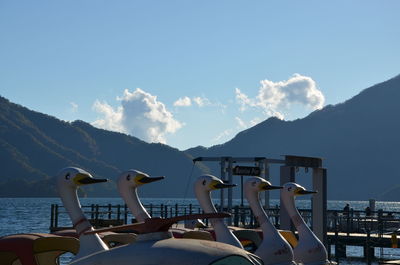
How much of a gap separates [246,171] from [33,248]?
1654 centimetres

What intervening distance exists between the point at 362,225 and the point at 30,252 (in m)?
24.7

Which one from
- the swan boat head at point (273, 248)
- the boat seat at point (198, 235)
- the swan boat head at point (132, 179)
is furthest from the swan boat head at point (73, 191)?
the swan boat head at point (273, 248)

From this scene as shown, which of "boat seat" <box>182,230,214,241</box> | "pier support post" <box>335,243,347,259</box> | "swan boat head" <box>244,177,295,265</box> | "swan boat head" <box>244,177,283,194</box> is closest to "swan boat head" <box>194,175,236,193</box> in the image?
"boat seat" <box>182,230,214,241</box>

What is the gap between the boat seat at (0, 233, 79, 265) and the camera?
48.9ft

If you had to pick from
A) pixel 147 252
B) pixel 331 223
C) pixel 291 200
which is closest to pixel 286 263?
pixel 291 200

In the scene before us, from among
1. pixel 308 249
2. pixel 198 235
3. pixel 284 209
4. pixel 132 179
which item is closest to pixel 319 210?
pixel 284 209

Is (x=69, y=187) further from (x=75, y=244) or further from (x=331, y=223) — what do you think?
(x=331, y=223)

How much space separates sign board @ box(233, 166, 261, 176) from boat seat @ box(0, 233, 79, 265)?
15542 mm

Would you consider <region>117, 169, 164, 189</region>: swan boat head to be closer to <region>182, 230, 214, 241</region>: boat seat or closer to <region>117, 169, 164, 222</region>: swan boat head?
<region>117, 169, 164, 222</region>: swan boat head

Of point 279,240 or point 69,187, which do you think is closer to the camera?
point 69,187

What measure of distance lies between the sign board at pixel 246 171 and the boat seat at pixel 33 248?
1554 cm

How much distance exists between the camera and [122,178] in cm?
1733

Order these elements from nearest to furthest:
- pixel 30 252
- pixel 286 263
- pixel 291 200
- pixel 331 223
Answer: pixel 30 252 < pixel 286 263 < pixel 291 200 < pixel 331 223

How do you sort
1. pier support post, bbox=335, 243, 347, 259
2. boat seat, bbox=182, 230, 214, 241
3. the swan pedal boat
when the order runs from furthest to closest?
1. pier support post, bbox=335, 243, 347, 259
2. boat seat, bbox=182, 230, 214, 241
3. the swan pedal boat
